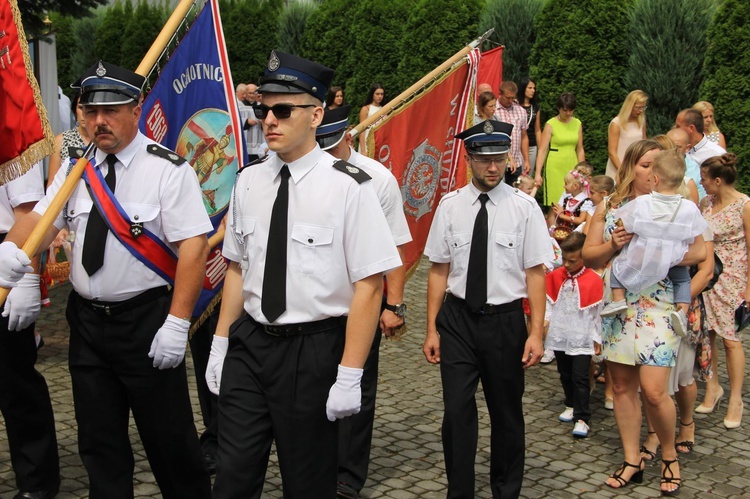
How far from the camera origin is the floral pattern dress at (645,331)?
599 centimetres

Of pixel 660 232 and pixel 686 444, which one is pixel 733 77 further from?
pixel 660 232

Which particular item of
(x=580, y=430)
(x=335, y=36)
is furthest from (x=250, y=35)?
(x=580, y=430)

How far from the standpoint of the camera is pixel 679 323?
6004 mm

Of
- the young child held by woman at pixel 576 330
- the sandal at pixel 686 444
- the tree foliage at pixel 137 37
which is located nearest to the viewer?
the sandal at pixel 686 444

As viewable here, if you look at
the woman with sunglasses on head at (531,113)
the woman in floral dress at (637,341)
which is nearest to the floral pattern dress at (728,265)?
the woman in floral dress at (637,341)

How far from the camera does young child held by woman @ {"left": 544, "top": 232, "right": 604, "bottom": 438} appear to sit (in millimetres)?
7199

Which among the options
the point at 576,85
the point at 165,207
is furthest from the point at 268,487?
the point at 576,85

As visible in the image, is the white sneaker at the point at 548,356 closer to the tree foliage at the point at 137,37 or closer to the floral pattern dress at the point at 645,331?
the floral pattern dress at the point at 645,331

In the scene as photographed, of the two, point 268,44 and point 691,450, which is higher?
point 268,44

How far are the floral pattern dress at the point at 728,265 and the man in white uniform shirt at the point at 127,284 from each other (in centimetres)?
424

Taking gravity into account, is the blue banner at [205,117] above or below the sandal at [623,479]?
above

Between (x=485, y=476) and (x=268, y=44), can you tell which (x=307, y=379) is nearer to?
(x=485, y=476)

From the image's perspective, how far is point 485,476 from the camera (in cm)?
631

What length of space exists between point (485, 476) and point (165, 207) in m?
2.71
